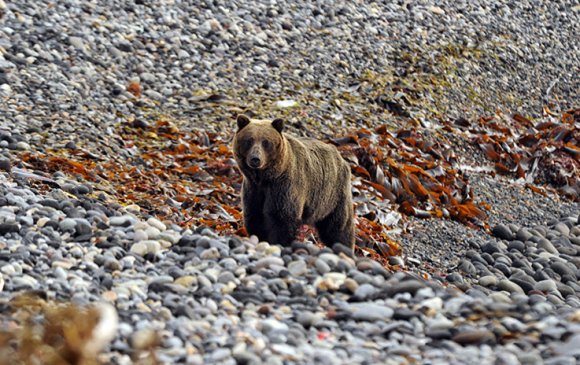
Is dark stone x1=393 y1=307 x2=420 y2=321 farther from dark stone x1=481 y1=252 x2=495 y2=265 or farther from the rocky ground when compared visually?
dark stone x1=481 y1=252 x2=495 y2=265

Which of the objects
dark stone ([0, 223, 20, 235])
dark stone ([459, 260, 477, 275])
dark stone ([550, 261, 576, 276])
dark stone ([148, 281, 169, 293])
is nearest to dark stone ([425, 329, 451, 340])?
dark stone ([148, 281, 169, 293])

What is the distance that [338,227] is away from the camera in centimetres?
751

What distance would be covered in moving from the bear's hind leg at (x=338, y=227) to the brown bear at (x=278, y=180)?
0.67ft

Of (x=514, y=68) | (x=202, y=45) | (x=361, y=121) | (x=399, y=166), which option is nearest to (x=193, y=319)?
(x=399, y=166)

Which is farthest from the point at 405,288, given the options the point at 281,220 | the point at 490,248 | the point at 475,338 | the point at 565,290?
the point at 490,248

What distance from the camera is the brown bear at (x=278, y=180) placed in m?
6.67

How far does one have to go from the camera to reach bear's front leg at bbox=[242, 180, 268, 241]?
6.82 m

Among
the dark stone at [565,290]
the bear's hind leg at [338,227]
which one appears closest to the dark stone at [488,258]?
the dark stone at [565,290]

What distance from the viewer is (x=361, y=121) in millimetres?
11633

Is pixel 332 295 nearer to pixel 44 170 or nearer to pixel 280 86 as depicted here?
pixel 44 170

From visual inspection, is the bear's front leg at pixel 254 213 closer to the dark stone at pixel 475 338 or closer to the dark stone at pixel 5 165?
the dark stone at pixel 5 165

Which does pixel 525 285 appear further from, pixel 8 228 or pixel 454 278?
pixel 8 228

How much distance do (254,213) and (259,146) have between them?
0.53 m

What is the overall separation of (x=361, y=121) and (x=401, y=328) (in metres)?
7.02
